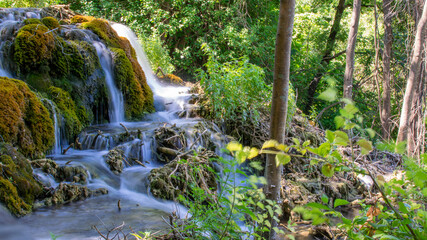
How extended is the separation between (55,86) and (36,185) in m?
3.19

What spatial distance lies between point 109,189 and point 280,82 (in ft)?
10.2

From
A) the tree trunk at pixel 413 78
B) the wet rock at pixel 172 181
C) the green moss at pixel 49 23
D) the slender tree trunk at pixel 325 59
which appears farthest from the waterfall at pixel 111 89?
the slender tree trunk at pixel 325 59

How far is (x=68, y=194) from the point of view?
4.21 metres

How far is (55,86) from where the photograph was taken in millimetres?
6668

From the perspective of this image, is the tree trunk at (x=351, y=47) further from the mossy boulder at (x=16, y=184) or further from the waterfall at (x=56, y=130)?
the mossy boulder at (x=16, y=184)

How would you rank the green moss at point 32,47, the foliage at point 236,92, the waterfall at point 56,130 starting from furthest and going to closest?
the foliage at point 236,92, the green moss at point 32,47, the waterfall at point 56,130

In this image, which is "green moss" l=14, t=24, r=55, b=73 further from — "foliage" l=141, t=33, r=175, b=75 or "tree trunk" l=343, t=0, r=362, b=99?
"tree trunk" l=343, t=0, r=362, b=99

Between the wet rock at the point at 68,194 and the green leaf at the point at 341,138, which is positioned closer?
the green leaf at the point at 341,138

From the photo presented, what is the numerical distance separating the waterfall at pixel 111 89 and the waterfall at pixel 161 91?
1393mm

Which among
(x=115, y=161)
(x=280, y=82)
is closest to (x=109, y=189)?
(x=115, y=161)

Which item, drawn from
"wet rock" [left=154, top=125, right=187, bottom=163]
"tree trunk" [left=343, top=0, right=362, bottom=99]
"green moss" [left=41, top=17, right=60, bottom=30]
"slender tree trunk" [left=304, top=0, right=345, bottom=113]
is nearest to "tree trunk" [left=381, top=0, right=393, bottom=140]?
"tree trunk" [left=343, top=0, right=362, bottom=99]

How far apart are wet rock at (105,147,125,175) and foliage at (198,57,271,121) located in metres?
2.47

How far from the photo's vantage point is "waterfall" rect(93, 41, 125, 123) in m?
7.71

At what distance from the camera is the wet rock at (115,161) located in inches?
206
